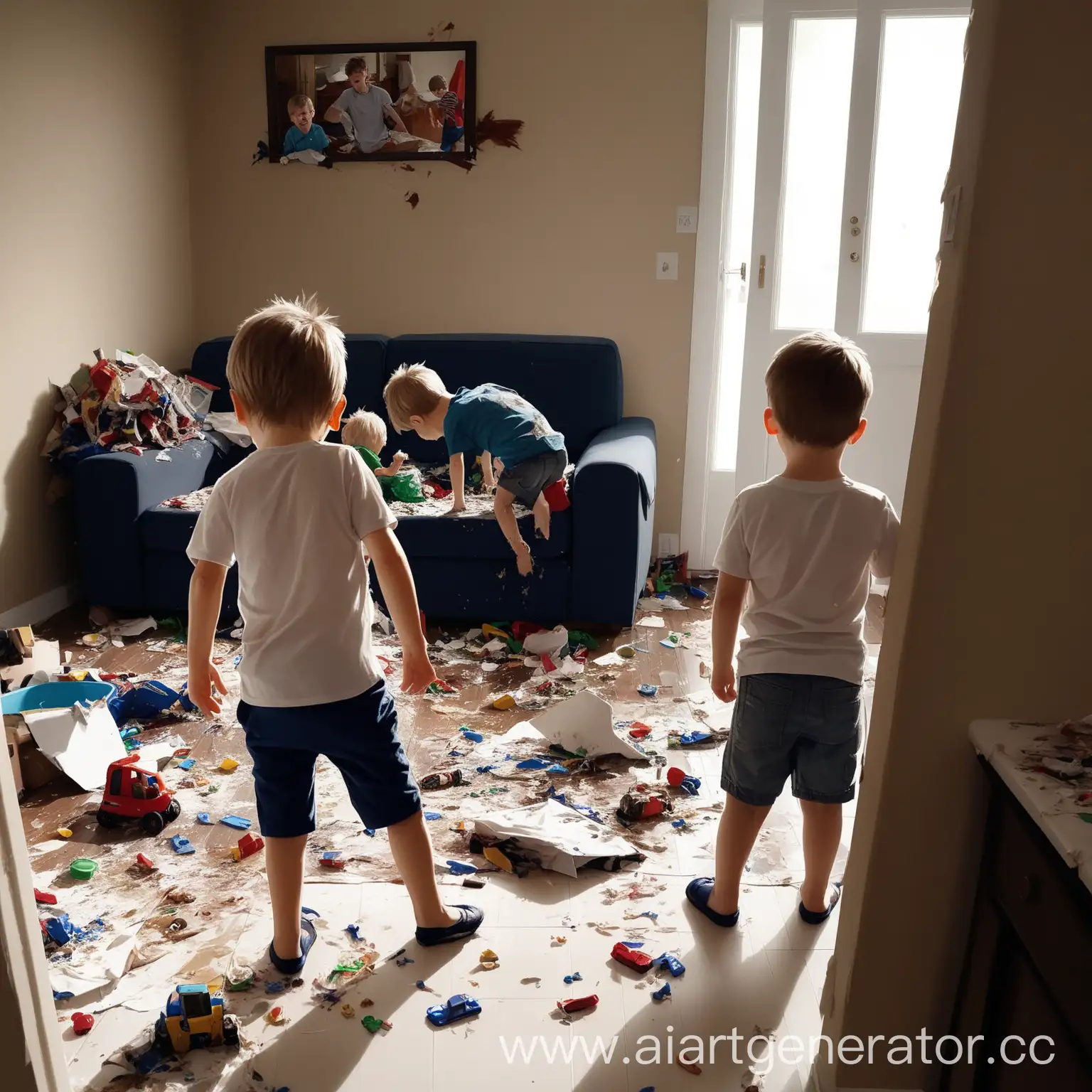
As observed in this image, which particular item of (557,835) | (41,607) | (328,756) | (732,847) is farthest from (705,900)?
(41,607)

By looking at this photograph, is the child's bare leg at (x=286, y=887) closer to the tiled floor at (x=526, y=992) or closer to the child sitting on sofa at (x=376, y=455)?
the tiled floor at (x=526, y=992)

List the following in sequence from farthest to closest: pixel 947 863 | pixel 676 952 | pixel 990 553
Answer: pixel 676 952
pixel 947 863
pixel 990 553

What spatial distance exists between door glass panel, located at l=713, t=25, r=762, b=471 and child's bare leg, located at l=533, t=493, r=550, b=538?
4.24ft

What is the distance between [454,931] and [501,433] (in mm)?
1806

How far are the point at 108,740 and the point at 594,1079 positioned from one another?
1615mm

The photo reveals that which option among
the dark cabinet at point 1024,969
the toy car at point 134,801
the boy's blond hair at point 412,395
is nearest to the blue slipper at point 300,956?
the toy car at point 134,801

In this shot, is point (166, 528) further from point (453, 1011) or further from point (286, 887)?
point (453, 1011)

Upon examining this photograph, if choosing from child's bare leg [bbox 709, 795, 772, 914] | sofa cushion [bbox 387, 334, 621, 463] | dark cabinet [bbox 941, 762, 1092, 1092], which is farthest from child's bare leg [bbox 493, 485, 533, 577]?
dark cabinet [bbox 941, 762, 1092, 1092]

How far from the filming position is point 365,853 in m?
2.19

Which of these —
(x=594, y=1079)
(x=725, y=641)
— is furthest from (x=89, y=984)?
(x=725, y=641)

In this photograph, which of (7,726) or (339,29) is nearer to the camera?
(7,726)

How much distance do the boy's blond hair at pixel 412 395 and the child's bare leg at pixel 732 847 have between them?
192 cm

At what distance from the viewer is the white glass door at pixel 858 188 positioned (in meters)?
3.79

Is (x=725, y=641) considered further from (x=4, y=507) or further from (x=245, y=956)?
(x=4, y=507)
